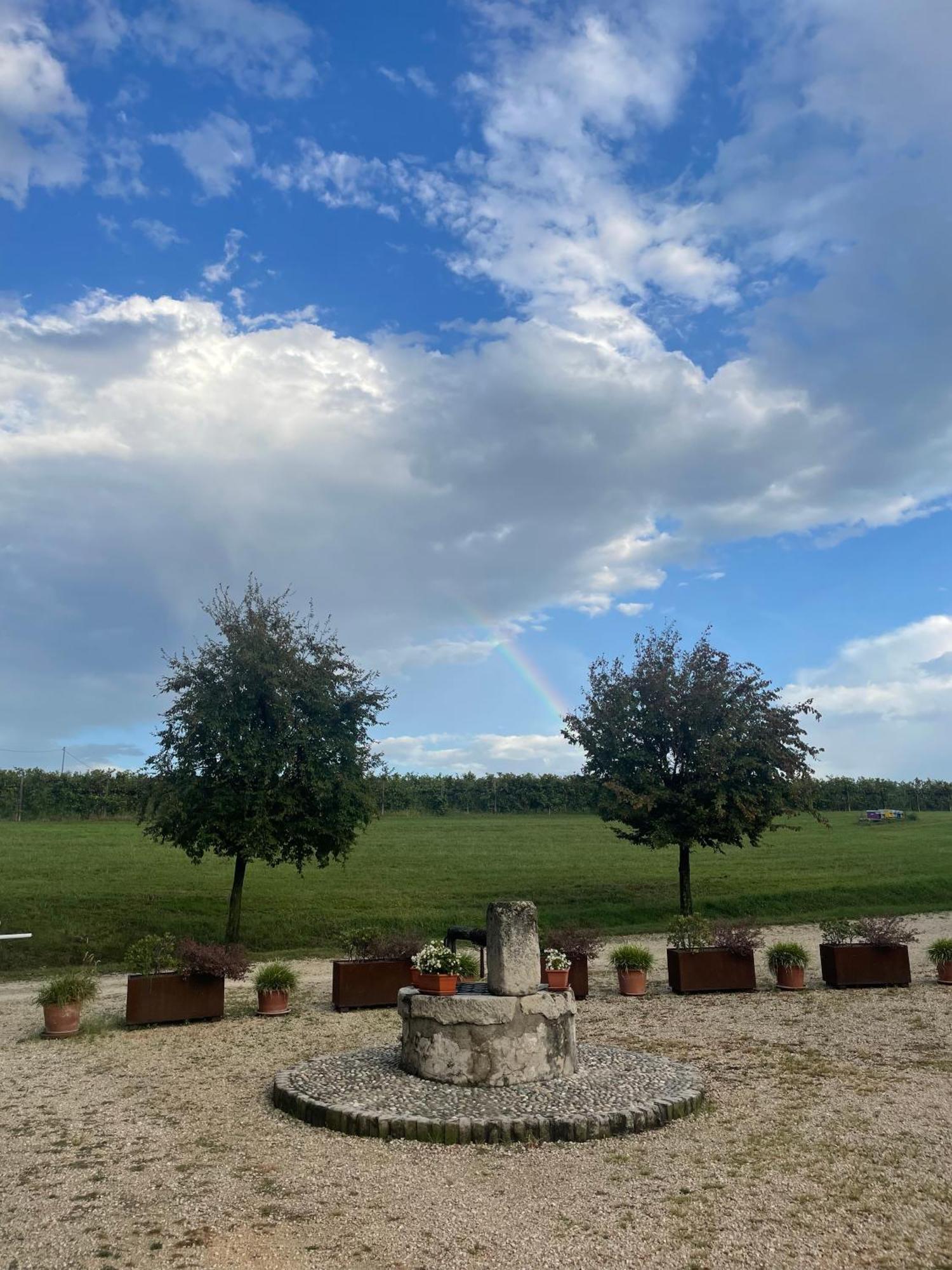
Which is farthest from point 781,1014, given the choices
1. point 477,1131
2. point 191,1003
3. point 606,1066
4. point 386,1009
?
point 191,1003

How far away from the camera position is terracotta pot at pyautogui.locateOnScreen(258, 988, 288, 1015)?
15.3m

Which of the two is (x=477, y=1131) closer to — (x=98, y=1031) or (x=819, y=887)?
(x=98, y=1031)

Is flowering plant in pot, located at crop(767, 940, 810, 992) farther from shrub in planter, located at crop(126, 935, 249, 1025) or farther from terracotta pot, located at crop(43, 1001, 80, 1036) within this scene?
terracotta pot, located at crop(43, 1001, 80, 1036)

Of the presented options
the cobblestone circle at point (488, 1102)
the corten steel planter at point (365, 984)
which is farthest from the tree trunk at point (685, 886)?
the cobblestone circle at point (488, 1102)

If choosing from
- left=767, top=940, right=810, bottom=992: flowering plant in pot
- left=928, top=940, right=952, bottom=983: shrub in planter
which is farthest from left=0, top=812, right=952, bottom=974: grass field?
left=928, top=940, right=952, bottom=983: shrub in planter

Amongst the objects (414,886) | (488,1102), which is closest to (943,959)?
(488,1102)

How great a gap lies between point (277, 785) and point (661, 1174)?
15.3 metres

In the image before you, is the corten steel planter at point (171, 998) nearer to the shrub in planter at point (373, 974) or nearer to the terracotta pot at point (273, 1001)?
the terracotta pot at point (273, 1001)

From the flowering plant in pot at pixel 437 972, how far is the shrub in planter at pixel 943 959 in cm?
1150

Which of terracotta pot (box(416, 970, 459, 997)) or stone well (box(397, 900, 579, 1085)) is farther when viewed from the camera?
terracotta pot (box(416, 970, 459, 997))

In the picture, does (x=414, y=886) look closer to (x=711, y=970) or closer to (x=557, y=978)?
(x=711, y=970)

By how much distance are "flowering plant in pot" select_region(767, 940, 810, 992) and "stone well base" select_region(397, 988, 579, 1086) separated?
26.8ft

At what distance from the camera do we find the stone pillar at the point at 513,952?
34.7 feet

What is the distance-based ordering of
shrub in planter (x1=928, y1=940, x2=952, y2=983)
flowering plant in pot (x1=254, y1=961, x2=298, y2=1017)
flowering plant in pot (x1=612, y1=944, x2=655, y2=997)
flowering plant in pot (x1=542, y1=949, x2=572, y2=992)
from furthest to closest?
shrub in planter (x1=928, y1=940, x2=952, y2=983)
flowering plant in pot (x1=612, y1=944, x2=655, y2=997)
flowering plant in pot (x1=254, y1=961, x2=298, y2=1017)
flowering plant in pot (x1=542, y1=949, x2=572, y2=992)
